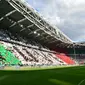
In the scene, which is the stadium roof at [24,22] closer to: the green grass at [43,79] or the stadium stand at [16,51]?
the stadium stand at [16,51]

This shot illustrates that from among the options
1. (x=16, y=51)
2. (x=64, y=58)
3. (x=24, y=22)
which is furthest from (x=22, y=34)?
(x=64, y=58)

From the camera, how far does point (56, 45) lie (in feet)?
336

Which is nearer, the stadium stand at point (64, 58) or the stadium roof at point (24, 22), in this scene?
the stadium roof at point (24, 22)

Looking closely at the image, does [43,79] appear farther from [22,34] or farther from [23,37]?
[23,37]

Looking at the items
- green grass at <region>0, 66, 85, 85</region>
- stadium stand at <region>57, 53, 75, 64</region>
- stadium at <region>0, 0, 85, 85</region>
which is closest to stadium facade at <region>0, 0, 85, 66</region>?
stadium at <region>0, 0, 85, 85</region>

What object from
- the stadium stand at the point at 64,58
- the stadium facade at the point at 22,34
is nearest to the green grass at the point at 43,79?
the stadium facade at the point at 22,34

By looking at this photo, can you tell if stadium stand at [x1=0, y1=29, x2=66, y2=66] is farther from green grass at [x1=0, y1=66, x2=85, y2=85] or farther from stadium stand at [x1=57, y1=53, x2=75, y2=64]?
green grass at [x1=0, y1=66, x2=85, y2=85]

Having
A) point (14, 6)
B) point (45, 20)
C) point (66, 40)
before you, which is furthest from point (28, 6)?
point (66, 40)

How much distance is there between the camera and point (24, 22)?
2571 inches

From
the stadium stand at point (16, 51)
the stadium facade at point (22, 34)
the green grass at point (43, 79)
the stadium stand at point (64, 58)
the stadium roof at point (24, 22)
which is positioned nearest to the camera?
the green grass at point (43, 79)

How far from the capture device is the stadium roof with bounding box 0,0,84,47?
54497 mm

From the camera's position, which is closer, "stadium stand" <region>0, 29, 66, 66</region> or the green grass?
the green grass

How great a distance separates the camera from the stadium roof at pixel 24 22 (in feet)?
179

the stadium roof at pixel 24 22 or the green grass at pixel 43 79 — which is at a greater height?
the stadium roof at pixel 24 22
